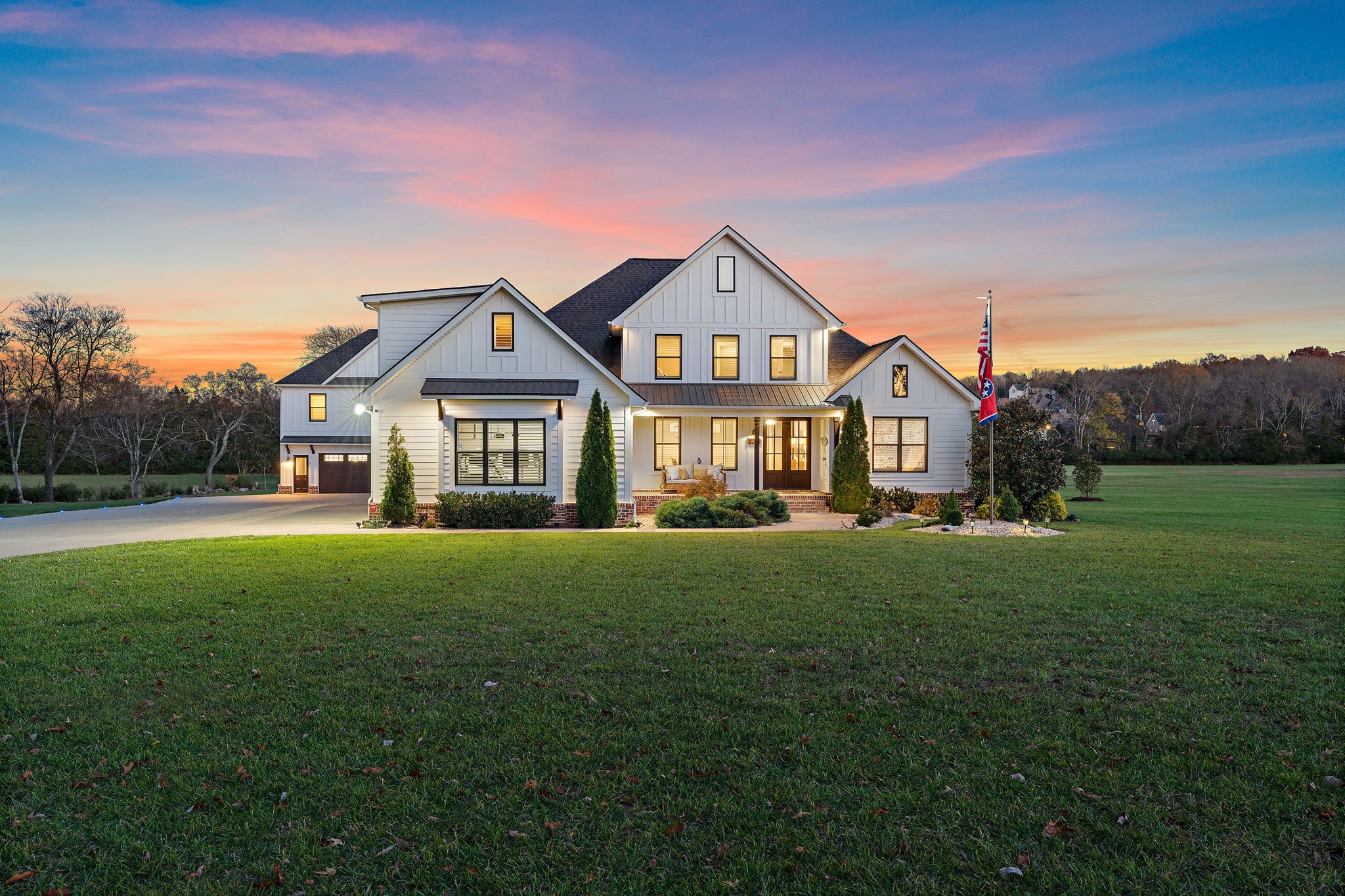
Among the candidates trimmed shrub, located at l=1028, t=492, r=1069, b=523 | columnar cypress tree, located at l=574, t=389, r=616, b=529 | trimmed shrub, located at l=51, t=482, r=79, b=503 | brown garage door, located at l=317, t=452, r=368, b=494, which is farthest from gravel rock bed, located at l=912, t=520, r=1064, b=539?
trimmed shrub, located at l=51, t=482, r=79, b=503

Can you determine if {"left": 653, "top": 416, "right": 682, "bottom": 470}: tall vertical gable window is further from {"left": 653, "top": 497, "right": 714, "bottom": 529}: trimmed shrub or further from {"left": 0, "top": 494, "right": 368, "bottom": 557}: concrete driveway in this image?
{"left": 0, "top": 494, "right": 368, "bottom": 557}: concrete driveway

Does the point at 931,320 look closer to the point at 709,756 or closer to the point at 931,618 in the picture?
the point at 931,618

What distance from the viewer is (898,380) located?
888 inches

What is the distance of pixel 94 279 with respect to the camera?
27.7 metres

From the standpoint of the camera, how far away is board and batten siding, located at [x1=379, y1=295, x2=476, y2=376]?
20.0 meters

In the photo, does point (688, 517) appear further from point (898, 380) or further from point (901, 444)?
point (898, 380)

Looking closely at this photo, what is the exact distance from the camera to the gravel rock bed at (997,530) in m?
15.4

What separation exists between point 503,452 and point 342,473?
64.0 feet

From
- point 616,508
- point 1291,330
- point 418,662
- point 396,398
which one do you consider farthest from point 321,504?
point 1291,330

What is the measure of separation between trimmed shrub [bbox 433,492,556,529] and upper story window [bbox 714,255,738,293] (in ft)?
32.2

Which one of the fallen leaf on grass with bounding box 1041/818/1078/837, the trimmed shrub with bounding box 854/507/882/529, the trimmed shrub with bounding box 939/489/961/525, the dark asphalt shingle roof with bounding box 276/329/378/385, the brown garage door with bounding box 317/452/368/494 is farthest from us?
the brown garage door with bounding box 317/452/368/494

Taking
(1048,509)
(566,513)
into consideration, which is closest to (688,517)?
(566,513)

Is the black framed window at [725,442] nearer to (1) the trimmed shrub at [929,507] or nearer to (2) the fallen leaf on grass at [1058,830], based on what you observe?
(1) the trimmed shrub at [929,507]

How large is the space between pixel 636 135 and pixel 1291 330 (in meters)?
35.1
